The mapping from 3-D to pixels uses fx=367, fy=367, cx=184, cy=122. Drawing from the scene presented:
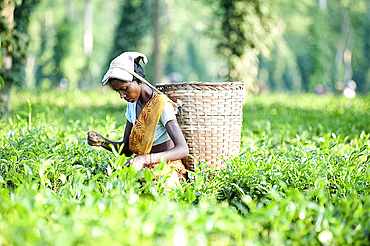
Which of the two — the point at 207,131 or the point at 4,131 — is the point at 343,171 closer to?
the point at 207,131

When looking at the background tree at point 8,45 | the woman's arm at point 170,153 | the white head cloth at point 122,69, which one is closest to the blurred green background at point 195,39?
the background tree at point 8,45

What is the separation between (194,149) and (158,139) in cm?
42

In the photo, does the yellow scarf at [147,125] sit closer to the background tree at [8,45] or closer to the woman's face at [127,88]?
the woman's face at [127,88]

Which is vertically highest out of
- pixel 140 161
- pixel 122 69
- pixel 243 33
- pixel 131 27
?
pixel 131 27

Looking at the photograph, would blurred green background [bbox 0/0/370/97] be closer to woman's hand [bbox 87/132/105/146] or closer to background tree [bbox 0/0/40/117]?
background tree [bbox 0/0/40/117]

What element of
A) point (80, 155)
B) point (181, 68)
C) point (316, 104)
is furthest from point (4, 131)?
point (181, 68)

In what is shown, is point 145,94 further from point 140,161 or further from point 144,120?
point 140,161

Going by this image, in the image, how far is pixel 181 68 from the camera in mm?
43656

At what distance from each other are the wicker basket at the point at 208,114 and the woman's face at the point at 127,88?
490mm

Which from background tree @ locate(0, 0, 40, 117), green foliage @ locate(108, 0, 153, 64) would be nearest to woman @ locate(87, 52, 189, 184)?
background tree @ locate(0, 0, 40, 117)

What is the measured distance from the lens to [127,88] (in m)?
2.73

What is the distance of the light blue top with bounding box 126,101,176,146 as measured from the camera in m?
2.75

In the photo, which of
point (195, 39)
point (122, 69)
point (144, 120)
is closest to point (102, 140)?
point (144, 120)

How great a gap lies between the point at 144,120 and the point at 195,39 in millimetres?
44467
